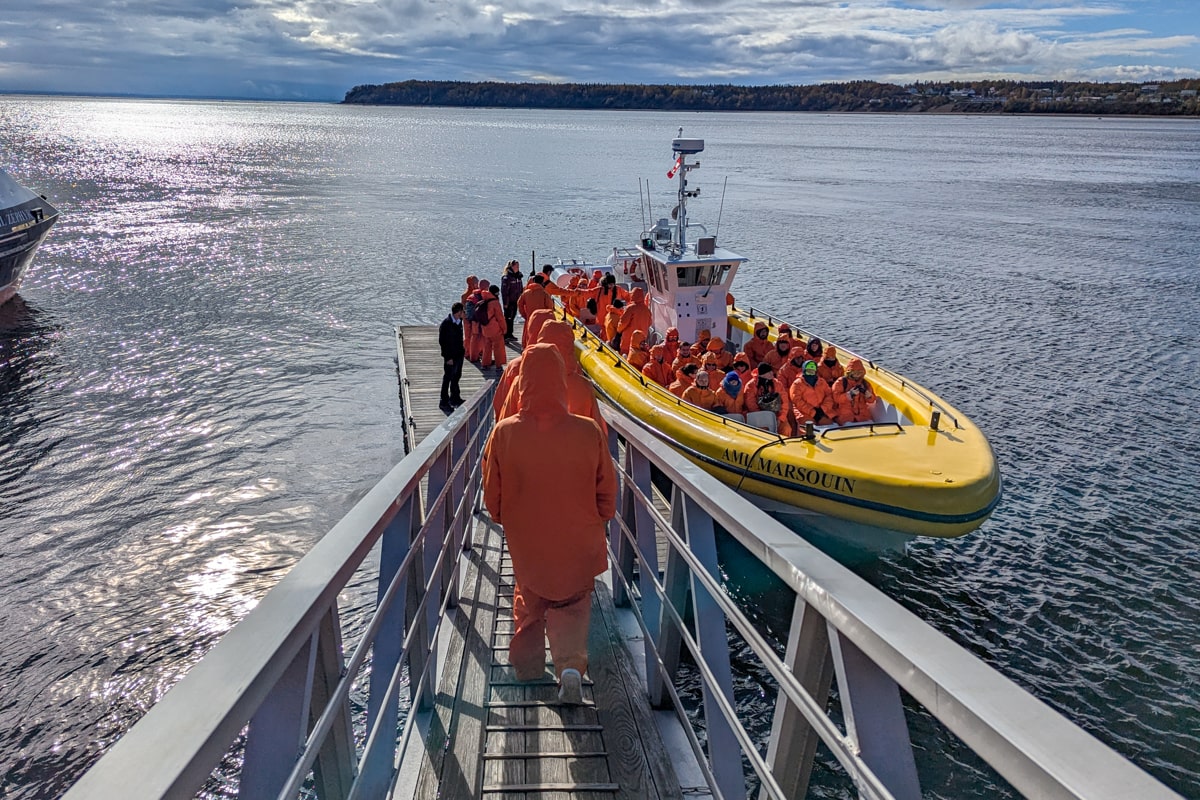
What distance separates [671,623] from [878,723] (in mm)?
2044

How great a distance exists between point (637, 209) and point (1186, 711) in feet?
133

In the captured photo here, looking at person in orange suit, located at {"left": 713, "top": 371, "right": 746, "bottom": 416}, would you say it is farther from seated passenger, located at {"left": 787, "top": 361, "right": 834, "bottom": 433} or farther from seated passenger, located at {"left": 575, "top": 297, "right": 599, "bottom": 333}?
seated passenger, located at {"left": 575, "top": 297, "right": 599, "bottom": 333}

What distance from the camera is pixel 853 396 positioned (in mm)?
10945

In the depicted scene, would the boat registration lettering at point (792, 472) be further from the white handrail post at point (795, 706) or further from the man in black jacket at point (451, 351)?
the white handrail post at point (795, 706)

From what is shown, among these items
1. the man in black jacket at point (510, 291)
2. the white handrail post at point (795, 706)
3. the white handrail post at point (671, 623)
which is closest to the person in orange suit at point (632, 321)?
the man in black jacket at point (510, 291)

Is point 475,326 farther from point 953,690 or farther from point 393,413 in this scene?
point 953,690

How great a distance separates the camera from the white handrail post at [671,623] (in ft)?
10.9

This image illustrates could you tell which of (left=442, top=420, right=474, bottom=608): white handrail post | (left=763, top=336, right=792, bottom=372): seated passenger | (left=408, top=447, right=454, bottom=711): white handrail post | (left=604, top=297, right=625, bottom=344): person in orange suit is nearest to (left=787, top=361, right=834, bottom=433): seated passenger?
(left=763, top=336, right=792, bottom=372): seated passenger

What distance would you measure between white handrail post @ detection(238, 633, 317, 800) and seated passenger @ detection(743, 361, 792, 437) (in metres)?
9.46

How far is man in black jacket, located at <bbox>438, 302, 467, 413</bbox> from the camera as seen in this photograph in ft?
41.2

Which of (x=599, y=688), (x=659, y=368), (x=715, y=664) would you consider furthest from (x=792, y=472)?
(x=715, y=664)

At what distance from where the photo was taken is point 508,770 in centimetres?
334

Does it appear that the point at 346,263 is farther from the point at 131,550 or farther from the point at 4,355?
Result: the point at 131,550

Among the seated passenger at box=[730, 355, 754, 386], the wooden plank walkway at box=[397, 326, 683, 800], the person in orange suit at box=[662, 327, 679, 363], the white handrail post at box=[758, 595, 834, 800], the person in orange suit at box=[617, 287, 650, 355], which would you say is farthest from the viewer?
the person in orange suit at box=[617, 287, 650, 355]
